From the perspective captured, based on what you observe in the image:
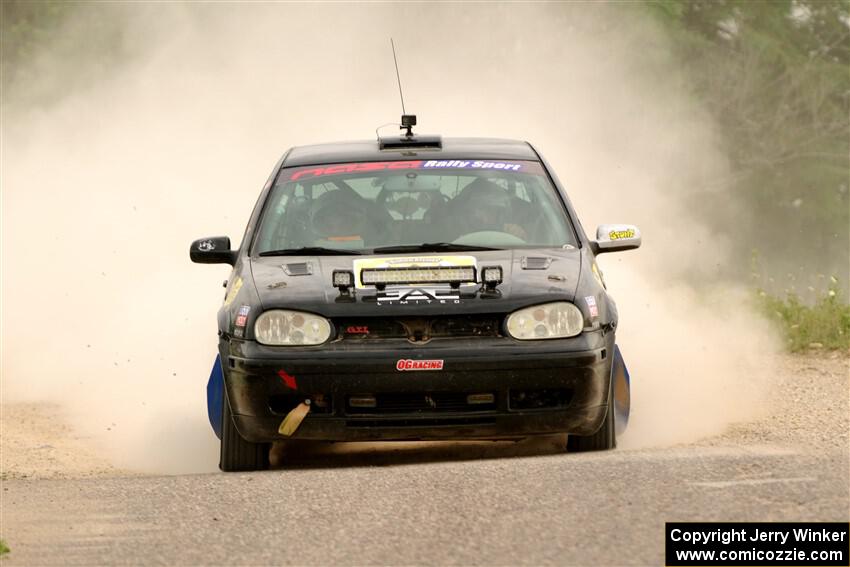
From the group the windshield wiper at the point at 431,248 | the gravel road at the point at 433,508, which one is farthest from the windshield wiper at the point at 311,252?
the gravel road at the point at 433,508

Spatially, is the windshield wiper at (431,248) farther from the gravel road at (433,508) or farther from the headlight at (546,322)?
the gravel road at (433,508)

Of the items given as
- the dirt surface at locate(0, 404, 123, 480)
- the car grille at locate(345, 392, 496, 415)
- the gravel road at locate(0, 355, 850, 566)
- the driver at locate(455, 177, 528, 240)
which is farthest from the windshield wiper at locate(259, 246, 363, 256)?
the dirt surface at locate(0, 404, 123, 480)

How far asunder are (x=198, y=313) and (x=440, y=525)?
9.82m

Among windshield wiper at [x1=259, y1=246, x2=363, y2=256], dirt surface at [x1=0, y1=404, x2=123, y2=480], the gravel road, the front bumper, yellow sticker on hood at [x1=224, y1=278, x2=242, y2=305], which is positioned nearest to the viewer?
the gravel road

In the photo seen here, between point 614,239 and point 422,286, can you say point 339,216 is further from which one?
point 614,239

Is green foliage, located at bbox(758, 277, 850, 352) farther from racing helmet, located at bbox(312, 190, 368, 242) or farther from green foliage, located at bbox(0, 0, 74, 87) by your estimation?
green foliage, located at bbox(0, 0, 74, 87)

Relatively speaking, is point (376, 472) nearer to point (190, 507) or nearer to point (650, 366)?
point (190, 507)

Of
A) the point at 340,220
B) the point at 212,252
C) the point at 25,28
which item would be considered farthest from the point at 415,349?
the point at 25,28

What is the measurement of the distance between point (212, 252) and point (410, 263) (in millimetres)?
1355

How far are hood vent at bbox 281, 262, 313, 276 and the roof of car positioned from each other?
1.22m

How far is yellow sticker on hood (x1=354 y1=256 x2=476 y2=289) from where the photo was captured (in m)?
7.84

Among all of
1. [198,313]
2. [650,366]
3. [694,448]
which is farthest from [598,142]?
[694,448]

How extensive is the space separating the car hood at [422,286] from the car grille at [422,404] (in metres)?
0.37

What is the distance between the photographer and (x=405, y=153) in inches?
369
